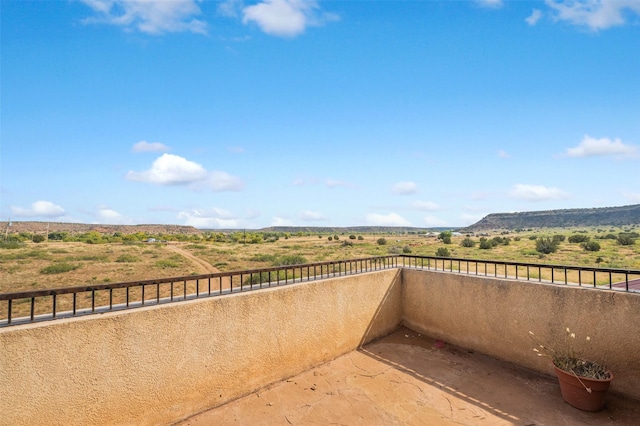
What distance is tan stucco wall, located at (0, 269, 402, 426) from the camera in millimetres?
2795

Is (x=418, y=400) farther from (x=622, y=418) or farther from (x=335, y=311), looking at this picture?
(x=622, y=418)

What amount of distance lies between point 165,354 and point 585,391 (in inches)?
199

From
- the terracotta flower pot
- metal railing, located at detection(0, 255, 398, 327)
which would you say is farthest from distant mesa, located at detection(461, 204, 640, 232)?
metal railing, located at detection(0, 255, 398, 327)

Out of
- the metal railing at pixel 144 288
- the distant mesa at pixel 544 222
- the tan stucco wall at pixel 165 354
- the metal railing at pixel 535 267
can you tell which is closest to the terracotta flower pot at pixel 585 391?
the metal railing at pixel 535 267

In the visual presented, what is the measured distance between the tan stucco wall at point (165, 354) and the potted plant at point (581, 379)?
311 centimetres

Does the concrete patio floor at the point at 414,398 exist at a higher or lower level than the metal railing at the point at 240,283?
lower

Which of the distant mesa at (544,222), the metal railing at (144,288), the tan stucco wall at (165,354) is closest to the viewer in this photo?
the tan stucco wall at (165,354)

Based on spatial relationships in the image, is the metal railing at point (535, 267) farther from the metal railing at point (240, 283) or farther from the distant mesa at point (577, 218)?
the distant mesa at point (577, 218)

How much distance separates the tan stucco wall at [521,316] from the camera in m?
4.09

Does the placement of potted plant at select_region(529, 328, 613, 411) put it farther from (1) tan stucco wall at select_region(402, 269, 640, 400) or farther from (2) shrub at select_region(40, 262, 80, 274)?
(2) shrub at select_region(40, 262, 80, 274)

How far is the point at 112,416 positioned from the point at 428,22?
9096mm

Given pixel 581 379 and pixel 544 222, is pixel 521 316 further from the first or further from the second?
pixel 544 222

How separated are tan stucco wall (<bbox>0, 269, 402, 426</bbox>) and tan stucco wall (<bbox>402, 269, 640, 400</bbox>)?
1.88 metres

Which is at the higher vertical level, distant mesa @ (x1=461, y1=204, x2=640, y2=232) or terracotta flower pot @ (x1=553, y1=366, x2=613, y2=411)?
distant mesa @ (x1=461, y1=204, x2=640, y2=232)
